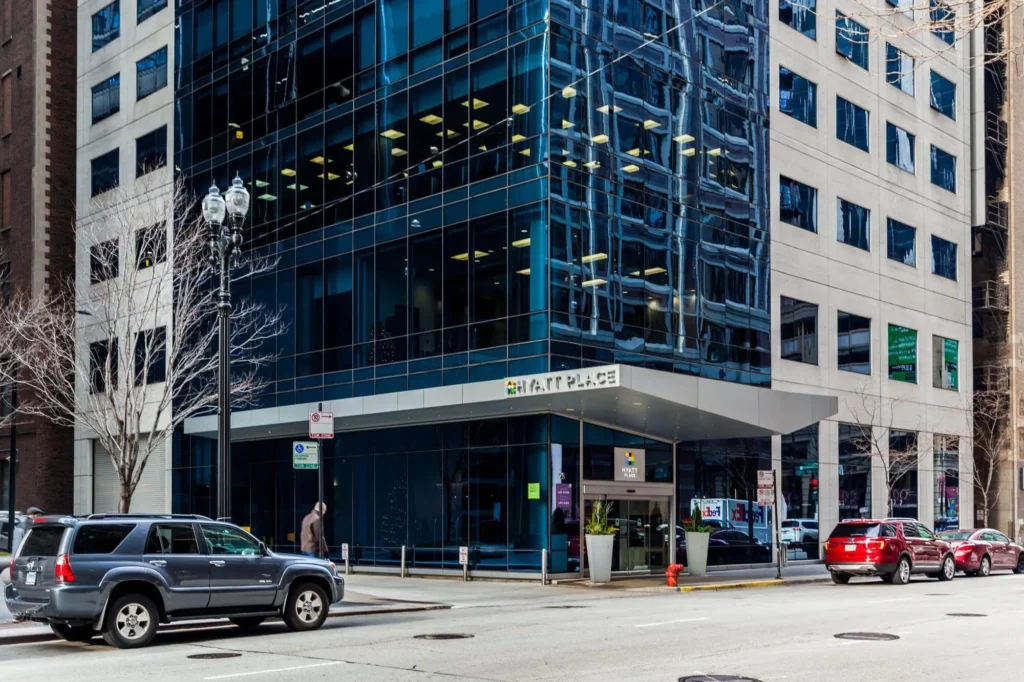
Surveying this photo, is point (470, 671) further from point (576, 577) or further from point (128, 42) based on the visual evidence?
point (128, 42)

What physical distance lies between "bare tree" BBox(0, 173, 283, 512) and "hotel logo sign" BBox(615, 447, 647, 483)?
11.8 metres

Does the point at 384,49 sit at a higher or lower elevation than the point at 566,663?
higher

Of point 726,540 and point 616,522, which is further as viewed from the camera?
point 726,540

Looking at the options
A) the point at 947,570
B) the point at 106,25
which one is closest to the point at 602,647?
the point at 947,570

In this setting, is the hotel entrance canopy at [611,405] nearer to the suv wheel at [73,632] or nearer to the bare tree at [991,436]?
the suv wheel at [73,632]

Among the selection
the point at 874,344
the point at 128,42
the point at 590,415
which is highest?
the point at 128,42

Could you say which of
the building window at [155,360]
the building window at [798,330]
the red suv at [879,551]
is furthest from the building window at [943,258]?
the building window at [155,360]

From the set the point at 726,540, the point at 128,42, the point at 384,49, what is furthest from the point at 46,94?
the point at 726,540

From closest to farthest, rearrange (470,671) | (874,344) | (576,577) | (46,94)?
(470,671) < (576,577) < (874,344) < (46,94)

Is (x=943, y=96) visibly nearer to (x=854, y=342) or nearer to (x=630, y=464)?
(x=854, y=342)

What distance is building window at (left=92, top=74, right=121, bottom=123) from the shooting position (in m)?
44.7

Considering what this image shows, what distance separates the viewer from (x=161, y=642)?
16.0 meters

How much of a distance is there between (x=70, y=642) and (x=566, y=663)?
23.6ft

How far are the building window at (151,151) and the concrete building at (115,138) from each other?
0.12 ft
